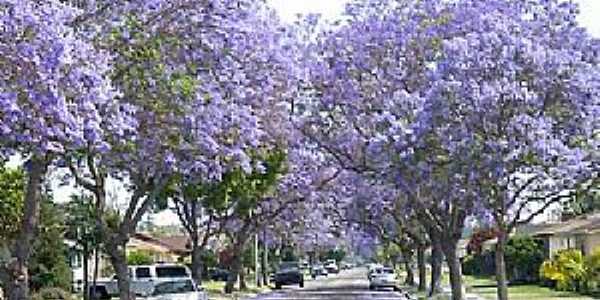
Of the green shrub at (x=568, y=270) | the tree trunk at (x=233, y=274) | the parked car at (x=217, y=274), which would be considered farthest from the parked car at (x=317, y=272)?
the green shrub at (x=568, y=270)

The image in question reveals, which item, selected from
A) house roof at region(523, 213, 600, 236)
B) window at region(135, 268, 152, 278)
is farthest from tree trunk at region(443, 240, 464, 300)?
house roof at region(523, 213, 600, 236)

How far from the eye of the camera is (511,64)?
24.3 m

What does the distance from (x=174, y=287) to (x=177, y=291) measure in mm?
259

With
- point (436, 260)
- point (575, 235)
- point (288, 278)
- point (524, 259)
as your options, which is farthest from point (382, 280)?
point (436, 260)

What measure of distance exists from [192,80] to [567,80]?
8414 mm

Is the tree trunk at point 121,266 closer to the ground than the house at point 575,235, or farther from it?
closer to the ground

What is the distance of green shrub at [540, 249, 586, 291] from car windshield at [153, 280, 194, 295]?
58.9 feet

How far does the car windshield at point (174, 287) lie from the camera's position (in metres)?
33.3

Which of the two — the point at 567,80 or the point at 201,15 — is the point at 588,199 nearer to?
the point at 567,80

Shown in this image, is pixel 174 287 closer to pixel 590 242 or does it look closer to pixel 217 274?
pixel 590 242

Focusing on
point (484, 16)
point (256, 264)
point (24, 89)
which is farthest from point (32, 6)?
point (256, 264)

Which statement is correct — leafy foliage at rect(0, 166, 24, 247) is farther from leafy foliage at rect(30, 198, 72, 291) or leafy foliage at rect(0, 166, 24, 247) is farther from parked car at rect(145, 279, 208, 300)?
parked car at rect(145, 279, 208, 300)

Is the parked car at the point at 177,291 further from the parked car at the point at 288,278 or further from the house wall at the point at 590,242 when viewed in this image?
the parked car at the point at 288,278

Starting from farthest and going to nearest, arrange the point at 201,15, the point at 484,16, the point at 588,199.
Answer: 1. the point at 588,199
2. the point at 484,16
3. the point at 201,15
